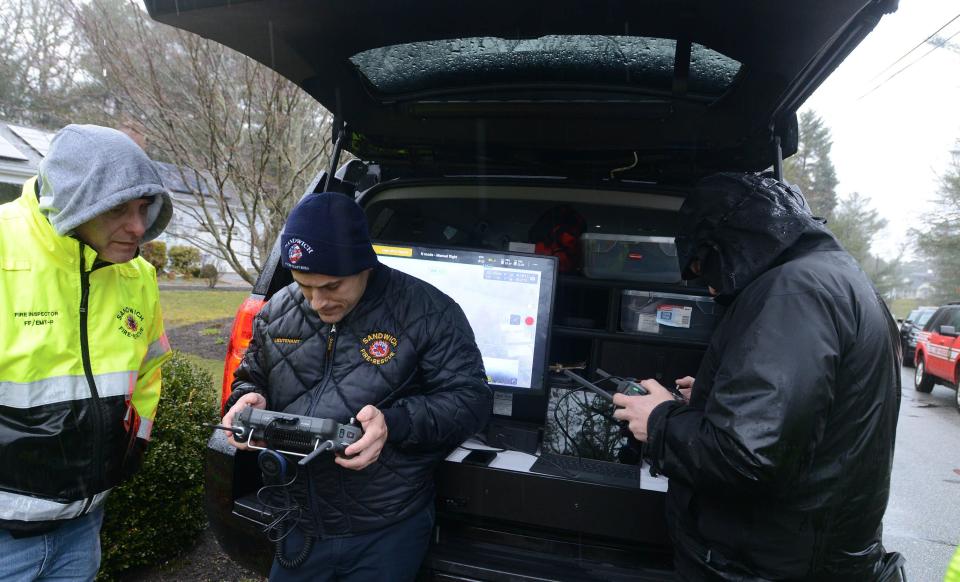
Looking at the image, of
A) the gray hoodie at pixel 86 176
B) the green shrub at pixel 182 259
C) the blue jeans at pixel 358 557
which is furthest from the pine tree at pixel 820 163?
the gray hoodie at pixel 86 176

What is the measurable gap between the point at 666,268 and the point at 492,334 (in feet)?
3.13

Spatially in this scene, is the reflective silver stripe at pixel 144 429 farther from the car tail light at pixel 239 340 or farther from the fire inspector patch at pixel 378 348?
the fire inspector patch at pixel 378 348

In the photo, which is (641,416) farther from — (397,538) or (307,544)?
(307,544)

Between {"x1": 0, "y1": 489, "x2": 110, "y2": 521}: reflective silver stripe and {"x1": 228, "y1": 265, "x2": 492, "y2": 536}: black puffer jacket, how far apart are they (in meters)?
0.52

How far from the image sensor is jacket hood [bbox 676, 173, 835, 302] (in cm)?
152

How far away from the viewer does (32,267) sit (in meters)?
1.53

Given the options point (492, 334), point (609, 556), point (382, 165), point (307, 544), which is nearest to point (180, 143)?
point (382, 165)

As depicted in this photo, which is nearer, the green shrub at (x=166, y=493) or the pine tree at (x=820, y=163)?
the green shrub at (x=166, y=493)

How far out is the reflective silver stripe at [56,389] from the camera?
1.46 metres

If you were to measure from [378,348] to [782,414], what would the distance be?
1.12m

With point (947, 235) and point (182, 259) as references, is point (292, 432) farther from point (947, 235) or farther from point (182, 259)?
point (947, 235)

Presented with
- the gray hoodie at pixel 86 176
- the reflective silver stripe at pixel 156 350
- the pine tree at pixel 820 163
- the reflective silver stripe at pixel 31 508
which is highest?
the pine tree at pixel 820 163

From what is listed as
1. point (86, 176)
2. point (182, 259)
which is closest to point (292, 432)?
point (86, 176)

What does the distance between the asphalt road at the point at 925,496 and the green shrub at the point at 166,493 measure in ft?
12.0
